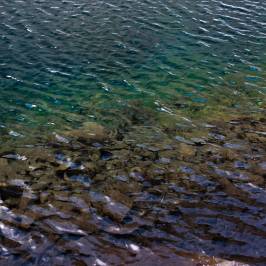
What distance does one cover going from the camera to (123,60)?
29.4m

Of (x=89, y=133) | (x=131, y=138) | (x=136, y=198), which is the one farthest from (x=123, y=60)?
(x=136, y=198)

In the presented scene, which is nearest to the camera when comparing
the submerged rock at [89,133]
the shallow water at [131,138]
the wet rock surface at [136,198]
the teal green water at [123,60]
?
the wet rock surface at [136,198]

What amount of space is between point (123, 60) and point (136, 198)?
50.7 ft

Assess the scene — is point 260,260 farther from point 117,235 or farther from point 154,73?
point 154,73

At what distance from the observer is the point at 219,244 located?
13.9m

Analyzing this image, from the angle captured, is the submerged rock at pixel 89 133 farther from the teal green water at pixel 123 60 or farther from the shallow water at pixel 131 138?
the teal green water at pixel 123 60

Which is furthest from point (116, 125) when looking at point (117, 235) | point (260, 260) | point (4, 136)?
point (260, 260)

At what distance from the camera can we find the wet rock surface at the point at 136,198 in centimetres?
1358

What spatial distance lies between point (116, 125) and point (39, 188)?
6606 mm

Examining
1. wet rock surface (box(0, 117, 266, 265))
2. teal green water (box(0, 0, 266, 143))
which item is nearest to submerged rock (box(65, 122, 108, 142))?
wet rock surface (box(0, 117, 266, 265))

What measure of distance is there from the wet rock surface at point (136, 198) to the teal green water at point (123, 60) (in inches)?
110

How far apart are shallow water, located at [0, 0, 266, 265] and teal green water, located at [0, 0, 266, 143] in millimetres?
132

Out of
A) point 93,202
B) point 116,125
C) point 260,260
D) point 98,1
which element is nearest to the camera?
point 260,260

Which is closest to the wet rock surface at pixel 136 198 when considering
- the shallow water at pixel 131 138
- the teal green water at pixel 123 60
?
the shallow water at pixel 131 138
